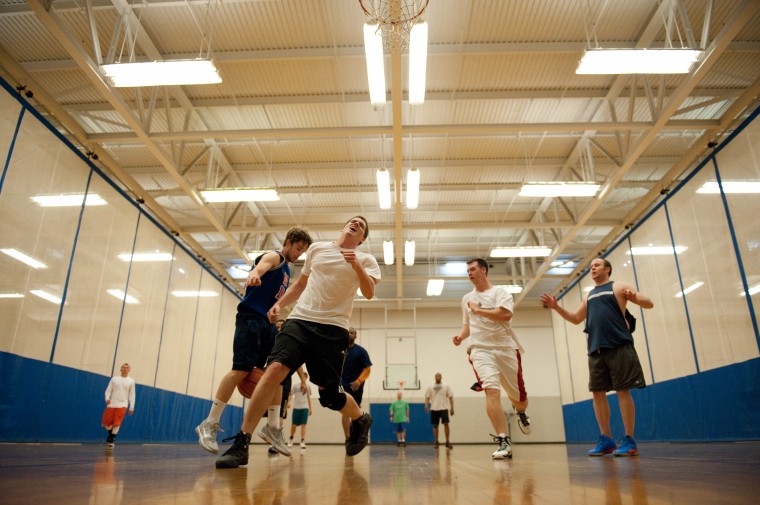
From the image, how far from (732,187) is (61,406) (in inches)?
439

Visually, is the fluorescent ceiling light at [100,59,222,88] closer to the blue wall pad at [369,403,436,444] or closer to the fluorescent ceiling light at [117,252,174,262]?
the fluorescent ceiling light at [117,252,174,262]

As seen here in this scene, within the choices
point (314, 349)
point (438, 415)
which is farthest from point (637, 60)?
point (438, 415)

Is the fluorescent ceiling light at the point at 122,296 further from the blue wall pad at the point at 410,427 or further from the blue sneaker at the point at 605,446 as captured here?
the blue wall pad at the point at 410,427

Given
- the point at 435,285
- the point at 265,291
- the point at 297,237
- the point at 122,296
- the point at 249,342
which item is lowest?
the point at 249,342

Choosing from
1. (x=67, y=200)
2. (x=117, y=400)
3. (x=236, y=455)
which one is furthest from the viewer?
(x=117, y=400)

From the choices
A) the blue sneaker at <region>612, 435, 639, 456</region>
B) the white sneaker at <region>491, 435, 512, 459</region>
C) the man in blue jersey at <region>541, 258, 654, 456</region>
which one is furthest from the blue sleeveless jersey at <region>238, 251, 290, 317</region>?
the blue sneaker at <region>612, 435, 639, 456</region>

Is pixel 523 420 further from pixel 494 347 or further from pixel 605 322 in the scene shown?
pixel 605 322

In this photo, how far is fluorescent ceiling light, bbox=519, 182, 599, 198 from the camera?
810 centimetres

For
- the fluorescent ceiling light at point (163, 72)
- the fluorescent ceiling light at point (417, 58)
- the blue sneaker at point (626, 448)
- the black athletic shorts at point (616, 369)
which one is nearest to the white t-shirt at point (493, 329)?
the black athletic shorts at point (616, 369)

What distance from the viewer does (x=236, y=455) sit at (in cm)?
247

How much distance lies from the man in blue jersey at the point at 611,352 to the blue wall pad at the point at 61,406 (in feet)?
23.1

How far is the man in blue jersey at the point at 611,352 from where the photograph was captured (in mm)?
4047

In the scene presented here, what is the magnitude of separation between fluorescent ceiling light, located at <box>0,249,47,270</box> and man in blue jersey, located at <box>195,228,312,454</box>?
5116 mm

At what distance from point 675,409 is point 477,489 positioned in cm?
944
